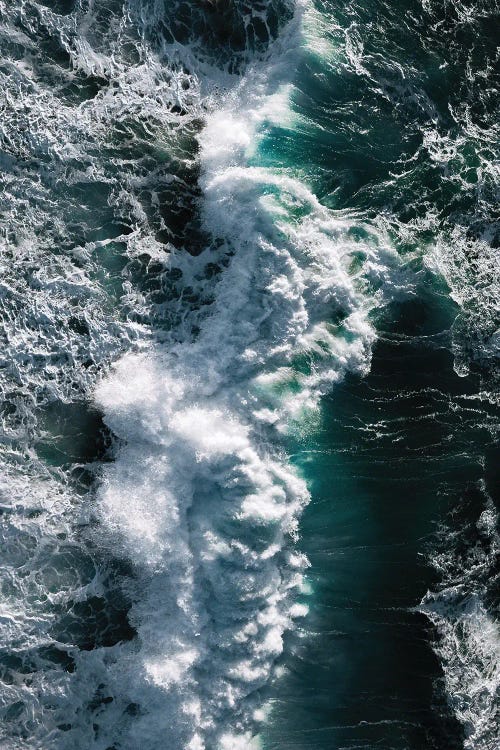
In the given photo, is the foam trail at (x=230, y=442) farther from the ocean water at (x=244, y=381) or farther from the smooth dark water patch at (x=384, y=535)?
the smooth dark water patch at (x=384, y=535)

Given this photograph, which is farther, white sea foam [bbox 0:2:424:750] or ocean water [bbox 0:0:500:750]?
ocean water [bbox 0:0:500:750]

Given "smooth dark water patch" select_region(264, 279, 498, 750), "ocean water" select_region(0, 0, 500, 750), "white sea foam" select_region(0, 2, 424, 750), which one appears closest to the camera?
"white sea foam" select_region(0, 2, 424, 750)

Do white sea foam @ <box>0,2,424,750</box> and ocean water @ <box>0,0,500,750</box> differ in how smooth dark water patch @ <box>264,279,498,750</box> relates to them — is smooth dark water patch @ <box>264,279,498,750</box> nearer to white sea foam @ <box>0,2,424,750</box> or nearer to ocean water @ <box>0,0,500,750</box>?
ocean water @ <box>0,0,500,750</box>

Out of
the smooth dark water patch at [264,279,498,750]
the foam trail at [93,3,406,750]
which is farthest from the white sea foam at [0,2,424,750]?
the smooth dark water patch at [264,279,498,750]

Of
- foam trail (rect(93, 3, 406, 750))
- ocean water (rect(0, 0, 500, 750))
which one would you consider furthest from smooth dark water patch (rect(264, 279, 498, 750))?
foam trail (rect(93, 3, 406, 750))

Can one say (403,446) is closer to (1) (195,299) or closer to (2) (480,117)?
(1) (195,299)

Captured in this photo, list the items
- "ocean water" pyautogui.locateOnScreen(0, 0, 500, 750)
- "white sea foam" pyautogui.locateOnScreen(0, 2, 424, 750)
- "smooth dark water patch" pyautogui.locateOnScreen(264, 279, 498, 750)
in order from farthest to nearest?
1. "smooth dark water patch" pyautogui.locateOnScreen(264, 279, 498, 750)
2. "ocean water" pyautogui.locateOnScreen(0, 0, 500, 750)
3. "white sea foam" pyautogui.locateOnScreen(0, 2, 424, 750)

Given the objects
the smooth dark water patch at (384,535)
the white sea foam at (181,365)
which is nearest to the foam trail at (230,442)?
the white sea foam at (181,365)

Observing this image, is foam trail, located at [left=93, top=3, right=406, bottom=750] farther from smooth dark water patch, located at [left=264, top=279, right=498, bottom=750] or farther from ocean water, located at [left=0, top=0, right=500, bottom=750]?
smooth dark water patch, located at [left=264, top=279, right=498, bottom=750]
